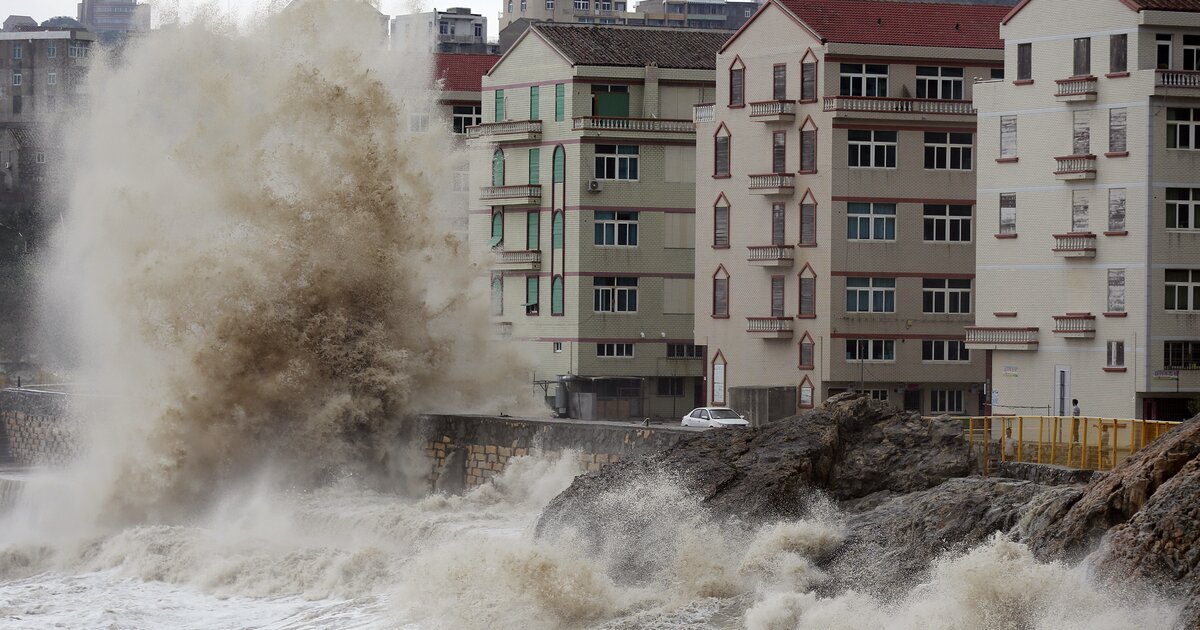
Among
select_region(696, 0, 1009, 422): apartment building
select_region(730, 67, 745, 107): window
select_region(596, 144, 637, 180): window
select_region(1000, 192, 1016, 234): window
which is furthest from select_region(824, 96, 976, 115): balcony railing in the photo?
select_region(596, 144, 637, 180): window

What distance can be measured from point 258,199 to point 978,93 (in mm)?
16894

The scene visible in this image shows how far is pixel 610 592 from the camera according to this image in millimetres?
24578

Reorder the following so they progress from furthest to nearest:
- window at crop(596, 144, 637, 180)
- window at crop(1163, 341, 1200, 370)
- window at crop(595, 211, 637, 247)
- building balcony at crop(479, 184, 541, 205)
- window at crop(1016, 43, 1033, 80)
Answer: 1. building balcony at crop(479, 184, 541, 205)
2. window at crop(595, 211, 637, 247)
3. window at crop(596, 144, 637, 180)
4. window at crop(1016, 43, 1033, 80)
5. window at crop(1163, 341, 1200, 370)

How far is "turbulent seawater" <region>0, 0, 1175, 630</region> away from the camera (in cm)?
2997

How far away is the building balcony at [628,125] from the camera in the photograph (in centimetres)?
5856

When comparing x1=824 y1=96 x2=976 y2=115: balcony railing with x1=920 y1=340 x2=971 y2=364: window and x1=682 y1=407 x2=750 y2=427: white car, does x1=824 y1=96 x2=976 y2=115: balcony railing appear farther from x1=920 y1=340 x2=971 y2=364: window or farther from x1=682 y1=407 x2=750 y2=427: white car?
x1=682 y1=407 x2=750 y2=427: white car

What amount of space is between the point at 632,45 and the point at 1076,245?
21.9 metres

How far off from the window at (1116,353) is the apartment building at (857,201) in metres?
9.32

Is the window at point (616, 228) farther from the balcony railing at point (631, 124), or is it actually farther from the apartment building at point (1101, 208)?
the apartment building at point (1101, 208)

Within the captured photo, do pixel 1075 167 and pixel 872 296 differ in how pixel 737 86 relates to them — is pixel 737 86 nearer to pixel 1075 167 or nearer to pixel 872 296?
pixel 872 296

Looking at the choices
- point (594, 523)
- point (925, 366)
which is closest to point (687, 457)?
point (594, 523)

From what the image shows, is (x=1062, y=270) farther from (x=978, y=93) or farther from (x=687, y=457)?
(x=687, y=457)

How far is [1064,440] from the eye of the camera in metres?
30.1

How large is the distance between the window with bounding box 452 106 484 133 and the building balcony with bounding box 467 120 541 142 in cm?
630
